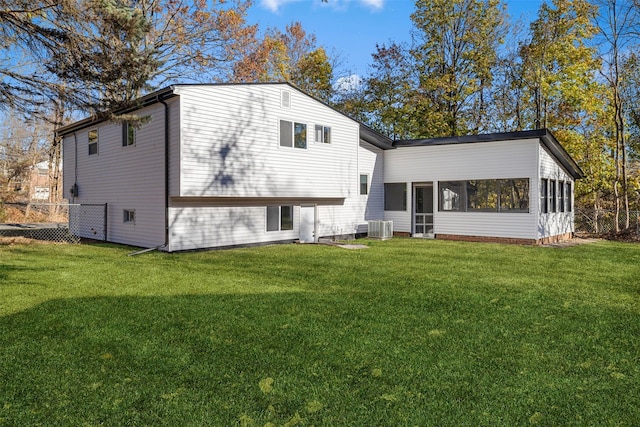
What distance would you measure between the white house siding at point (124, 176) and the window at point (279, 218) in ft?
11.3

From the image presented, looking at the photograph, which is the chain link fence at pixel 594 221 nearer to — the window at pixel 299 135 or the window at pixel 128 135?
the window at pixel 299 135

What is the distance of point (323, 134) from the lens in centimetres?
1481

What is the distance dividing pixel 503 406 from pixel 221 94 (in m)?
10.9

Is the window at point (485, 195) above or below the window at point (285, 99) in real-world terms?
below

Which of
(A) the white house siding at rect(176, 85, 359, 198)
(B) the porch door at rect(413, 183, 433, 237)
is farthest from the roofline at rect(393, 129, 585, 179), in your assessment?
(A) the white house siding at rect(176, 85, 359, 198)

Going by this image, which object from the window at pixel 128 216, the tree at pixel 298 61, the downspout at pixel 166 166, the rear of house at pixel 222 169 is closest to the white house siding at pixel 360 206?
the rear of house at pixel 222 169

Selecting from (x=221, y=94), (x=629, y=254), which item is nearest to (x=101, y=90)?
(x=221, y=94)

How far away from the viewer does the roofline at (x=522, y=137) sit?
1378 cm

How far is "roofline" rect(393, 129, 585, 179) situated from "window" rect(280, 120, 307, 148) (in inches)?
184

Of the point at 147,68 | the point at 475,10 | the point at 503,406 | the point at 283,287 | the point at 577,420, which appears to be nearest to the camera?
the point at 577,420

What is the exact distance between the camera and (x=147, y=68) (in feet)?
28.0

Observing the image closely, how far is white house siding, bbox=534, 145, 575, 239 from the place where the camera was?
1416 cm

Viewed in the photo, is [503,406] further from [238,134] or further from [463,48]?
[463,48]

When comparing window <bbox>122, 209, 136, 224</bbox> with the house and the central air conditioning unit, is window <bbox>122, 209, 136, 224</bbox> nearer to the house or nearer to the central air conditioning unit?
the house
